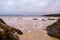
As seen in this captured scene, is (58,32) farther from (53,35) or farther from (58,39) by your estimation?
(58,39)

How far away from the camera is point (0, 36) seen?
9.27 metres

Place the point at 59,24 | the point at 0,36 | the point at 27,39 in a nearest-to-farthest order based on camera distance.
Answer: the point at 0,36
the point at 27,39
the point at 59,24

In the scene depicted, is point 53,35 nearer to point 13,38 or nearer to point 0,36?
point 13,38

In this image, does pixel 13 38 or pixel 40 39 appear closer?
pixel 13 38

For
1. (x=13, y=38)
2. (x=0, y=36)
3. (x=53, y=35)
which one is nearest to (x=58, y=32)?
(x=53, y=35)

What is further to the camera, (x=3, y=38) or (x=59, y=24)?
(x=59, y=24)

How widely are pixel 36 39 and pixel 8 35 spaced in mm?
2092

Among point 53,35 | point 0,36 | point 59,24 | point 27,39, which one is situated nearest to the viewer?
point 0,36

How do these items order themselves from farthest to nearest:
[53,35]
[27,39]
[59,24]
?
1. [59,24]
2. [53,35]
3. [27,39]

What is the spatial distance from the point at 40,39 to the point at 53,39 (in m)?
0.94

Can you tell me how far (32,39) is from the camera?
1095 centimetres

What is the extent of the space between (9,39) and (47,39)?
269cm

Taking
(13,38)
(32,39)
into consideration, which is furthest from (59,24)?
(13,38)

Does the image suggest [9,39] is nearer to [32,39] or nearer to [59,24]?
[32,39]
